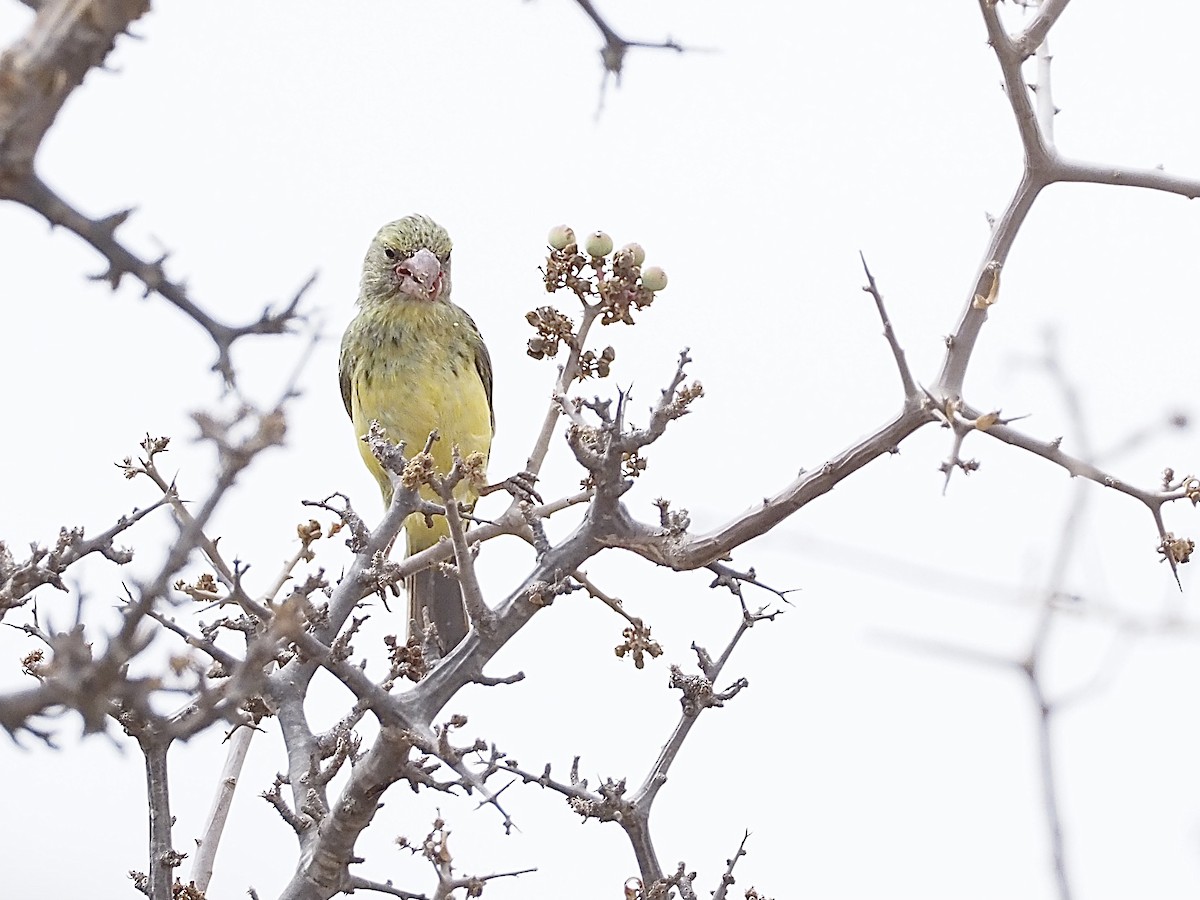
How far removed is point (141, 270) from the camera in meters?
1.45

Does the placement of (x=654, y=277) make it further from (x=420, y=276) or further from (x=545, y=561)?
(x=420, y=276)

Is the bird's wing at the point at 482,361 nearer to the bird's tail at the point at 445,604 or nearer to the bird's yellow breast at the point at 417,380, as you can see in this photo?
the bird's yellow breast at the point at 417,380

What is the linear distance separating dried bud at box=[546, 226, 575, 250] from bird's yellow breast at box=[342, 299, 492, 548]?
232 centimetres

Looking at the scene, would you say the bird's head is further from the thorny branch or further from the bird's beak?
the thorny branch

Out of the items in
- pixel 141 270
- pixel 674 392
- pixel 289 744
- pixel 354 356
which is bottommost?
pixel 141 270

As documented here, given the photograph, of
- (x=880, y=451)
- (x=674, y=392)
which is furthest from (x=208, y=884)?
(x=880, y=451)

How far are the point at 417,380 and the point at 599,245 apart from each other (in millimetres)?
2535

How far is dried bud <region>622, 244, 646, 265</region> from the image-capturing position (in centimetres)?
262

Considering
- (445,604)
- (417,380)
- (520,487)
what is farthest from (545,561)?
(417,380)

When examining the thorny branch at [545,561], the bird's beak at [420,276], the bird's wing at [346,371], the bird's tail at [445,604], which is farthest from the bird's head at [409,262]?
the thorny branch at [545,561]

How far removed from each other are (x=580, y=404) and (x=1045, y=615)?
1.44 m

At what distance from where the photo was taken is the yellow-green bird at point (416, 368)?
5.07 m

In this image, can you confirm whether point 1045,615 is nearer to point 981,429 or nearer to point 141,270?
point 981,429

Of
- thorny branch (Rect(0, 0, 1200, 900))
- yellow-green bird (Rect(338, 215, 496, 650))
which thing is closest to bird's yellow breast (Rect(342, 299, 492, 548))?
yellow-green bird (Rect(338, 215, 496, 650))
